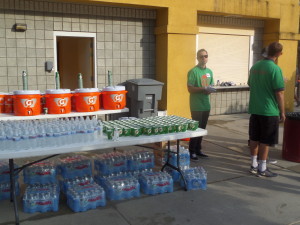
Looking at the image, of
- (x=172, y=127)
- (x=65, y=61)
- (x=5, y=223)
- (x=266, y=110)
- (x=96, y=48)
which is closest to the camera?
(x=5, y=223)

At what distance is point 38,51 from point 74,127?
4.18 m

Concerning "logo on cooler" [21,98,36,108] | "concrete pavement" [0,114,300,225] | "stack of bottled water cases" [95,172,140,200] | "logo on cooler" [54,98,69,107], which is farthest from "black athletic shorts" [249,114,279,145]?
"logo on cooler" [21,98,36,108]

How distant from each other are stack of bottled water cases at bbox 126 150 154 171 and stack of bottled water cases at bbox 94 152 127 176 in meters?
0.09

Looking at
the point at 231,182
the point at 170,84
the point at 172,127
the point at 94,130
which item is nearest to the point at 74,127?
the point at 94,130

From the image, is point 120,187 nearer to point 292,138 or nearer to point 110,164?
point 110,164

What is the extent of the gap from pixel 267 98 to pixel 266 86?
173mm

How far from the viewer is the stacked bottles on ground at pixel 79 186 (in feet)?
12.6

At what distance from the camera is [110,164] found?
469 centimetres

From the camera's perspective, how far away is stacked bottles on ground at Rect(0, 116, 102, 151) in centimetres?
334

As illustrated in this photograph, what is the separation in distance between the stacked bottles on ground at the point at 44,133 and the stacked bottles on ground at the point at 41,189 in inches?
28.7

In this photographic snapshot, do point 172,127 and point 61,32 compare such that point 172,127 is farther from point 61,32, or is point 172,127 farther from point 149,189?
point 61,32

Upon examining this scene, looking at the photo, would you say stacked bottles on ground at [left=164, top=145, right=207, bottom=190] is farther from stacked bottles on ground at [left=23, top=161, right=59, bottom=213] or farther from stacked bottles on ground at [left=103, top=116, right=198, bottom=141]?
stacked bottles on ground at [left=23, top=161, right=59, bottom=213]

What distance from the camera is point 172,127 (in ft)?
13.5

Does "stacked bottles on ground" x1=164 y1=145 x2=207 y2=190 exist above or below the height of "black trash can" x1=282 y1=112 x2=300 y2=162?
below
